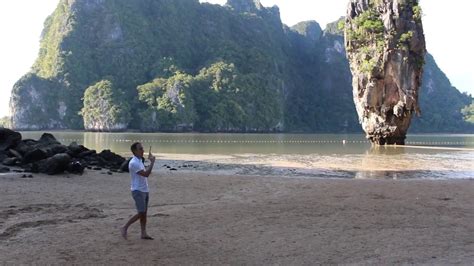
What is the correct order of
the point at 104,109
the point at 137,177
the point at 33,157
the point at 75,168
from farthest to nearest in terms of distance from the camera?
the point at 104,109 → the point at 33,157 → the point at 75,168 → the point at 137,177

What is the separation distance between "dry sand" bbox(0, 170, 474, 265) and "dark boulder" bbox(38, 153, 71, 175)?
4.37 feet

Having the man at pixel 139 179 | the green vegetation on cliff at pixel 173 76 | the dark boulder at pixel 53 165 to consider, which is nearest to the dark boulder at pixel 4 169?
the dark boulder at pixel 53 165

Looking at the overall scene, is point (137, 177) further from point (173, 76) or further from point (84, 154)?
point (173, 76)

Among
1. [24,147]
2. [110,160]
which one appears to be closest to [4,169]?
[24,147]

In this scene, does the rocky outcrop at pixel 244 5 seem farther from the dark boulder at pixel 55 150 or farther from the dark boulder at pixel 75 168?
the dark boulder at pixel 75 168

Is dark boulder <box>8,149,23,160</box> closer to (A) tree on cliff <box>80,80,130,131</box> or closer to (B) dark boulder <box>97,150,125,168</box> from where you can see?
(B) dark boulder <box>97,150,125,168</box>

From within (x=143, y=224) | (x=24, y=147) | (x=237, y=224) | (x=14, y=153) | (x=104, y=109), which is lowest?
(x=237, y=224)

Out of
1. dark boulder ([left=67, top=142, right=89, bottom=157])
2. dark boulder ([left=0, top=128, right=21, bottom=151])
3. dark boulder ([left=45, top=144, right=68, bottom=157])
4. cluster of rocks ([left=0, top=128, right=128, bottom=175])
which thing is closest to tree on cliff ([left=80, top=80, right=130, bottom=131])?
cluster of rocks ([left=0, top=128, right=128, bottom=175])

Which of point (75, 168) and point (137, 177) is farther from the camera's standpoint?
point (75, 168)

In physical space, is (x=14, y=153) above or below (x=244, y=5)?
below

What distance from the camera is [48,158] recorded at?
1583 centimetres

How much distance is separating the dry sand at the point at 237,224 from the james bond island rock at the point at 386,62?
1350 inches

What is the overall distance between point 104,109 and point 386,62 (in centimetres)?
8507

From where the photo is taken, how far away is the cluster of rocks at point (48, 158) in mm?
15508
